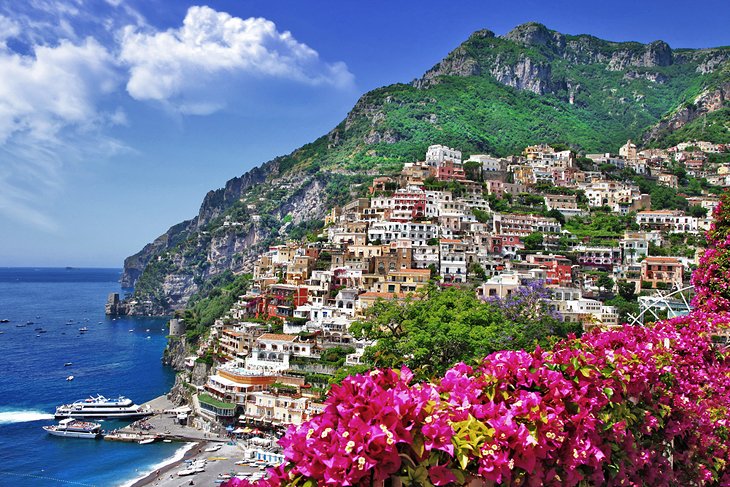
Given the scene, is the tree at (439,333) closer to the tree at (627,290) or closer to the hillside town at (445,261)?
the hillside town at (445,261)

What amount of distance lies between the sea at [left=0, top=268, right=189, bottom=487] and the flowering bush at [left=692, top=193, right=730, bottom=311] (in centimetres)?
2556

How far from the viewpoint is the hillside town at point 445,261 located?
33562 millimetres

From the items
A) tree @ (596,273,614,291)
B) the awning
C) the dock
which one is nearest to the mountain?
tree @ (596,273,614,291)

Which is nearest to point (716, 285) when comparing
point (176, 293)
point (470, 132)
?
point (470, 132)

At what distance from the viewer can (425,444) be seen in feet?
9.14

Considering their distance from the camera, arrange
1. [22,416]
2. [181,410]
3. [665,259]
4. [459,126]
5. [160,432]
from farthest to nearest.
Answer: [459,126] → [665,259] → [22,416] → [181,410] → [160,432]

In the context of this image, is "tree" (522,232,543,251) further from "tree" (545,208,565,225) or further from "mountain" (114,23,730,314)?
"mountain" (114,23,730,314)

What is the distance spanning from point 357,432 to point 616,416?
2.30 metres

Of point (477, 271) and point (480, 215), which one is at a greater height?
point (480, 215)

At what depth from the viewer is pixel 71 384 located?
44.4 meters

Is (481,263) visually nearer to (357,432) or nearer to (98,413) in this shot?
(98,413)

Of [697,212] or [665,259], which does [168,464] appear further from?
[697,212]

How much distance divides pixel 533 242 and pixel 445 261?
31.7ft

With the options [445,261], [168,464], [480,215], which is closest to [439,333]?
[168,464]
